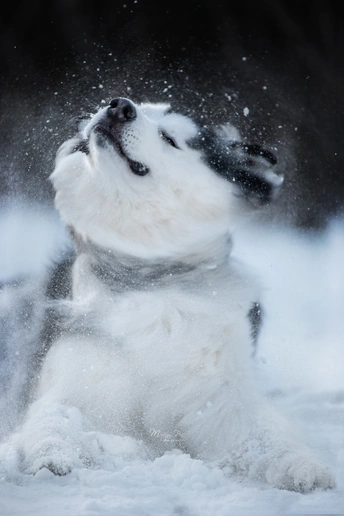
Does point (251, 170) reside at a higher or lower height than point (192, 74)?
lower

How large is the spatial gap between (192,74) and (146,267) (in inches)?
26.4

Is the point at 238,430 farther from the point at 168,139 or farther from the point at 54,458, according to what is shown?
the point at 168,139

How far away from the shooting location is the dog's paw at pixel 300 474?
1.59 metres

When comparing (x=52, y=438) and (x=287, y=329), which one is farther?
(x=287, y=329)

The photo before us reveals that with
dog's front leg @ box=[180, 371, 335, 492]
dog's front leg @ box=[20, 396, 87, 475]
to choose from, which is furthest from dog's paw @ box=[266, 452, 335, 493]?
dog's front leg @ box=[20, 396, 87, 475]

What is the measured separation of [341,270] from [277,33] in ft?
2.62

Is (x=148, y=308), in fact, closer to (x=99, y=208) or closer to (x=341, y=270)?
(x=99, y=208)

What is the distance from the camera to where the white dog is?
1.80 m

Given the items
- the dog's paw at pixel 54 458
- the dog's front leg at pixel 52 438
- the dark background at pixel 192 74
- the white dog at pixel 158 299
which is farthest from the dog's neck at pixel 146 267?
the dog's paw at pixel 54 458

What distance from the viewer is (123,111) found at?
1.76m

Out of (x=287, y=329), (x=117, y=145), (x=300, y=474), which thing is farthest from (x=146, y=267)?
(x=300, y=474)

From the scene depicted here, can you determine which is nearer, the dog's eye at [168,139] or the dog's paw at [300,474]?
the dog's paw at [300,474]

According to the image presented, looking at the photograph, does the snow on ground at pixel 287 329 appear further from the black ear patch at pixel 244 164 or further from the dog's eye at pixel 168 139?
the dog's eye at pixel 168 139

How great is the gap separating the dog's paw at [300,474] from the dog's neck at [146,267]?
1.92ft
